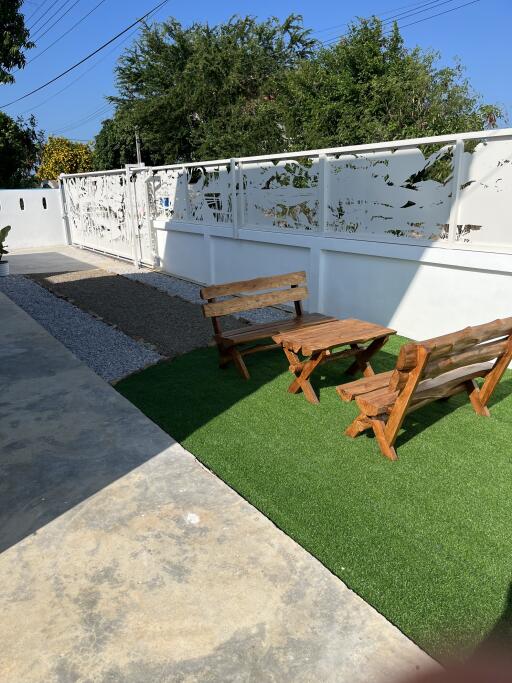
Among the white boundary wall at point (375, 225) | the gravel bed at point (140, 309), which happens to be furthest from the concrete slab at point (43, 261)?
the white boundary wall at point (375, 225)

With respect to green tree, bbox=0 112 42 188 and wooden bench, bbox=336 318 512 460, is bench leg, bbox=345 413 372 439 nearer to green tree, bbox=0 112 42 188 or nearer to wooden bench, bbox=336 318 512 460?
wooden bench, bbox=336 318 512 460

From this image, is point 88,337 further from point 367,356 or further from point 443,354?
point 443,354

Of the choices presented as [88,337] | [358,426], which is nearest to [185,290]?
[88,337]

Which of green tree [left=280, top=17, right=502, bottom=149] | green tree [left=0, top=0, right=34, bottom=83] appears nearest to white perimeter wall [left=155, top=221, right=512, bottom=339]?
green tree [left=0, top=0, right=34, bottom=83]

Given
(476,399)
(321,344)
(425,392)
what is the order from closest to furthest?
(425,392)
(476,399)
(321,344)

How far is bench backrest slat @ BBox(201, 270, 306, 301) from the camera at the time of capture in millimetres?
4954

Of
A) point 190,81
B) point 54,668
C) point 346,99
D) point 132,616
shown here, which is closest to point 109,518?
point 132,616

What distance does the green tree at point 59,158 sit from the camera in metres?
35.5

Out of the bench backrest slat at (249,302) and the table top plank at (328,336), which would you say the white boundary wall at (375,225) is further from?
the table top plank at (328,336)

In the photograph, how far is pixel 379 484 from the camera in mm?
3137

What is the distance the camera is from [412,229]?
18.9ft

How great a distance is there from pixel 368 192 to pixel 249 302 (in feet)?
7.44

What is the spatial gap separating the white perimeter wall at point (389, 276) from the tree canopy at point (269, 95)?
16561mm

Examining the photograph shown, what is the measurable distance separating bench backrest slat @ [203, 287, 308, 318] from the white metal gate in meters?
6.42
